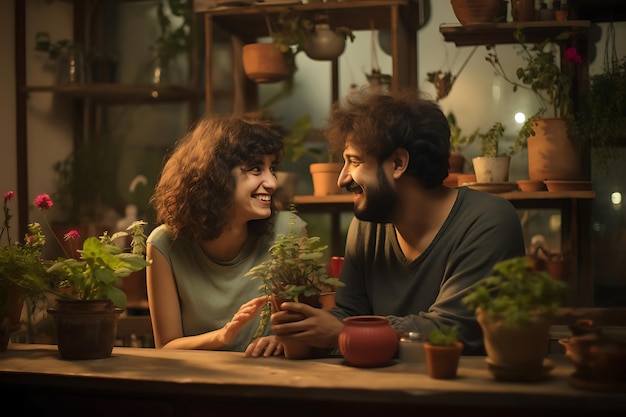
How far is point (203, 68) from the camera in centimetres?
462

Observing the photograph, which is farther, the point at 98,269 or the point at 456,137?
the point at 456,137

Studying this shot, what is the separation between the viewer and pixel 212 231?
2.75 meters

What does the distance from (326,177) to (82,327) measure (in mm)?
1976

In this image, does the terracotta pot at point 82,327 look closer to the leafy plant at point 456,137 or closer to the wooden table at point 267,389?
the wooden table at point 267,389

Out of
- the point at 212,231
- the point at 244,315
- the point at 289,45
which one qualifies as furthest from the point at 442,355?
the point at 289,45

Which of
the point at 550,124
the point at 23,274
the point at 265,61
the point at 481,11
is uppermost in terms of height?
the point at 481,11

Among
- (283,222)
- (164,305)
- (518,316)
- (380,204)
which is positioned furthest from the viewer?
(283,222)

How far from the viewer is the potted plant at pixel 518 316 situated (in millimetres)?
1699

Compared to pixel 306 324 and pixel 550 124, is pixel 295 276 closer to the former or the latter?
pixel 306 324

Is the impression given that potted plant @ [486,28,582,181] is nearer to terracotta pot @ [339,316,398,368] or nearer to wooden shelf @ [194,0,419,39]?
wooden shelf @ [194,0,419,39]

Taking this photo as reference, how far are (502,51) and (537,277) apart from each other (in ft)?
8.28

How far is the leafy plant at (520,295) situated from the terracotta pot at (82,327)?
984 mm

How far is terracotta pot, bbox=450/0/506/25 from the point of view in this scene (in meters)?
3.70

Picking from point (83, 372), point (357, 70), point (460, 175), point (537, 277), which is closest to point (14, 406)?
point (83, 372)
